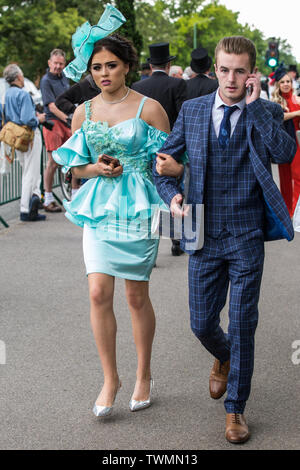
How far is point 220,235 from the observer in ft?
13.0

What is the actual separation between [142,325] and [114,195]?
0.78m

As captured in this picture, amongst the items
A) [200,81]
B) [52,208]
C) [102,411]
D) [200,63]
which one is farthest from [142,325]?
[52,208]

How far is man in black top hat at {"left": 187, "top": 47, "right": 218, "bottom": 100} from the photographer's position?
981cm

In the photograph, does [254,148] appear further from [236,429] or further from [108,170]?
[236,429]

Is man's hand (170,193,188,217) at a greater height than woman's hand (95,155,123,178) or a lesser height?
lesser

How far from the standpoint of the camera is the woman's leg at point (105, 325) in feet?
13.9

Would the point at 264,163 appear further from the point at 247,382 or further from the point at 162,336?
the point at 162,336

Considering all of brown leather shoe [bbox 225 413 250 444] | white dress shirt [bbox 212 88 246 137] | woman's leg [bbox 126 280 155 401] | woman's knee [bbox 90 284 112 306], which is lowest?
brown leather shoe [bbox 225 413 250 444]

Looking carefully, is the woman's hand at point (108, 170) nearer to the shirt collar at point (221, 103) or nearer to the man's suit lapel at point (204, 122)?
the man's suit lapel at point (204, 122)

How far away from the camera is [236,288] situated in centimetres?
394

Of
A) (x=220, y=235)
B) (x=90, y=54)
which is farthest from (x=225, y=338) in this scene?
(x=90, y=54)

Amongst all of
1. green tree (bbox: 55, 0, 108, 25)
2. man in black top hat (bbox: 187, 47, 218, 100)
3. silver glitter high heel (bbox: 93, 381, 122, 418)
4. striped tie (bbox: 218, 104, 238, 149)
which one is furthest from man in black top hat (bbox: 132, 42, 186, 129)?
green tree (bbox: 55, 0, 108, 25)

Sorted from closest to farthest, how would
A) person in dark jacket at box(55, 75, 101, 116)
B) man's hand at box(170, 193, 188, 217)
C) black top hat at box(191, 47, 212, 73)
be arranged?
man's hand at box(170, 193, 188, 217), person in dark jacket at box(55, 75, 101, 116), black top hat at box(191, 47, 212, 73)

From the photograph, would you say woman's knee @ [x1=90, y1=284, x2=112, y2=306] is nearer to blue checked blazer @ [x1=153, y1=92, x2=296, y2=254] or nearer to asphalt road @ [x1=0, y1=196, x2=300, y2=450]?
blue checked blazer @ [x1=153, y1=92, x2=296, y2=254]
